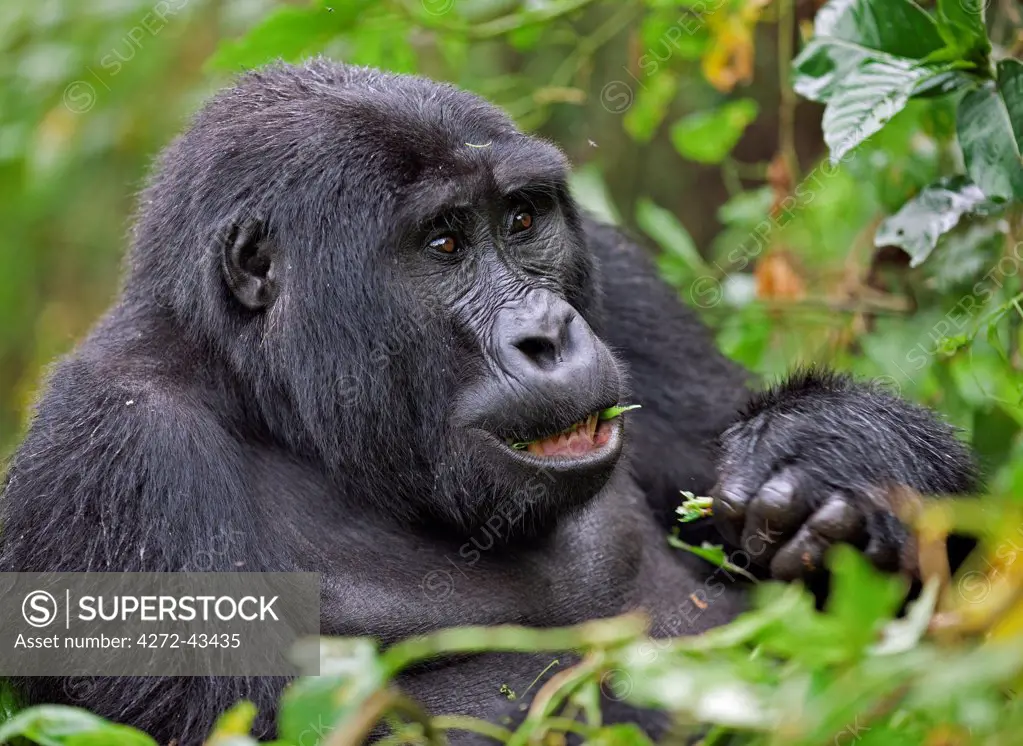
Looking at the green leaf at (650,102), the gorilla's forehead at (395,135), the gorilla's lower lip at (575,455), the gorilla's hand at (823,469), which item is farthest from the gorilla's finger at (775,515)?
the green leaf at (650,102)

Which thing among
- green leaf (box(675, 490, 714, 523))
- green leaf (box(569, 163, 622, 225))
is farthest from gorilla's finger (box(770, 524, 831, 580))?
green leaf (box(569, 163, 622, 225))

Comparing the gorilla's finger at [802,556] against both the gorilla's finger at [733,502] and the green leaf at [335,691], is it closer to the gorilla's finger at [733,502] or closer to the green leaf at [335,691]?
A: the gorilla's finger at [733,502]

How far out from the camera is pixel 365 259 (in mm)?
3611

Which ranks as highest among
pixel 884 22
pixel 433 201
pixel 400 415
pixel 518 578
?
pixel 884 22

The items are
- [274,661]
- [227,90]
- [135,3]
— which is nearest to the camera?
[274,661]

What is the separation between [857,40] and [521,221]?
3.91 ft

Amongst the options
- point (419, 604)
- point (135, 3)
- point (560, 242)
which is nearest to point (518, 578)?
point (419, 604)

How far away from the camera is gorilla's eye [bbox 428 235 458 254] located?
12.2 feet

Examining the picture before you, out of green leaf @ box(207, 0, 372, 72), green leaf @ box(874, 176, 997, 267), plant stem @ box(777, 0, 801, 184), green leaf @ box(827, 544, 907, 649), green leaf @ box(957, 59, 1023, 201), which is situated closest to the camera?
green leaf @ box(827, 544, 907, 649)

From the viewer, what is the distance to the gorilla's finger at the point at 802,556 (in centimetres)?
326

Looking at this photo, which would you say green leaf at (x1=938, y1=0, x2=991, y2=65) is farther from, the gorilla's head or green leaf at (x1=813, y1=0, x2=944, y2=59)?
the gorilla's head

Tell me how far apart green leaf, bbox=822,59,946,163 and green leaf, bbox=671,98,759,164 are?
2.27m

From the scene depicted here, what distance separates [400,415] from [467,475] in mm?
271

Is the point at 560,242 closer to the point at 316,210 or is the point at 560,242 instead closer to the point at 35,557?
the point at 316,210
